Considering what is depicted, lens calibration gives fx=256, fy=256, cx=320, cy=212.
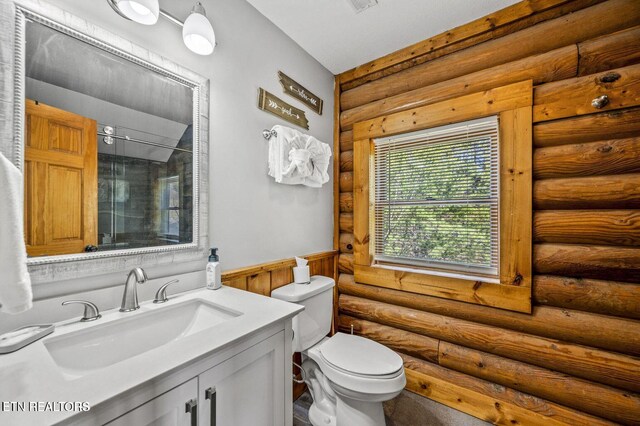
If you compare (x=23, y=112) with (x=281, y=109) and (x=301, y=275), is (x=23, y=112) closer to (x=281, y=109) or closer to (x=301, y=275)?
(x=281, y=109)

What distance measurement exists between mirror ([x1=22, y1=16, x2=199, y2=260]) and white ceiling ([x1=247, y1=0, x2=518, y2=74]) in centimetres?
93

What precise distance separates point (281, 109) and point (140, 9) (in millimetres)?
907

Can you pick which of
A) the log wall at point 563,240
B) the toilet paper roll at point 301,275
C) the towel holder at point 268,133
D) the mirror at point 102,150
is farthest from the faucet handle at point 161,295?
the log wall at point 563,240

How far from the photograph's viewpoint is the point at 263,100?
1.63m

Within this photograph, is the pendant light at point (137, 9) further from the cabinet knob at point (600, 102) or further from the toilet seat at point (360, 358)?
the cabinet knob at point (600, 102)

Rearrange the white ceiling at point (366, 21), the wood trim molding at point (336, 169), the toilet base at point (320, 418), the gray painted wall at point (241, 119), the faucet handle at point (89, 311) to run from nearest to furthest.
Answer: the faucet handle at point (89, 311) < the gray painted wall at point (241, 119) < the toilet base at point (320, 418) < the white ceiling at point (366, 21) < the wood trim molding at point (336, 169)

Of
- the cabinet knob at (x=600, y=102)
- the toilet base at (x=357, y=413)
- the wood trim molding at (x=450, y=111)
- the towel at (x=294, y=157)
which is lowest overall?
the toilet base at (x=357, y=413)

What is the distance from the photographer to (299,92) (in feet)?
6.37

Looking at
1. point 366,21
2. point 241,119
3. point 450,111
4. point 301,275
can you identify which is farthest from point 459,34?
point 301,275

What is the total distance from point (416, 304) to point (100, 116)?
82.1 inches

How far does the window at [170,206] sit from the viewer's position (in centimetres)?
117

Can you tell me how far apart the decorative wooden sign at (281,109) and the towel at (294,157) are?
145mm

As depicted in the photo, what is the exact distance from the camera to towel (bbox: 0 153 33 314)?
0.59m

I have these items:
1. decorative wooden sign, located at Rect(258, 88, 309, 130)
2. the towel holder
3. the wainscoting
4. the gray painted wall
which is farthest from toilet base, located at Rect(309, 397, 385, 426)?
decorative wooden sign, located at Rect(258, 88, 309, 130)
